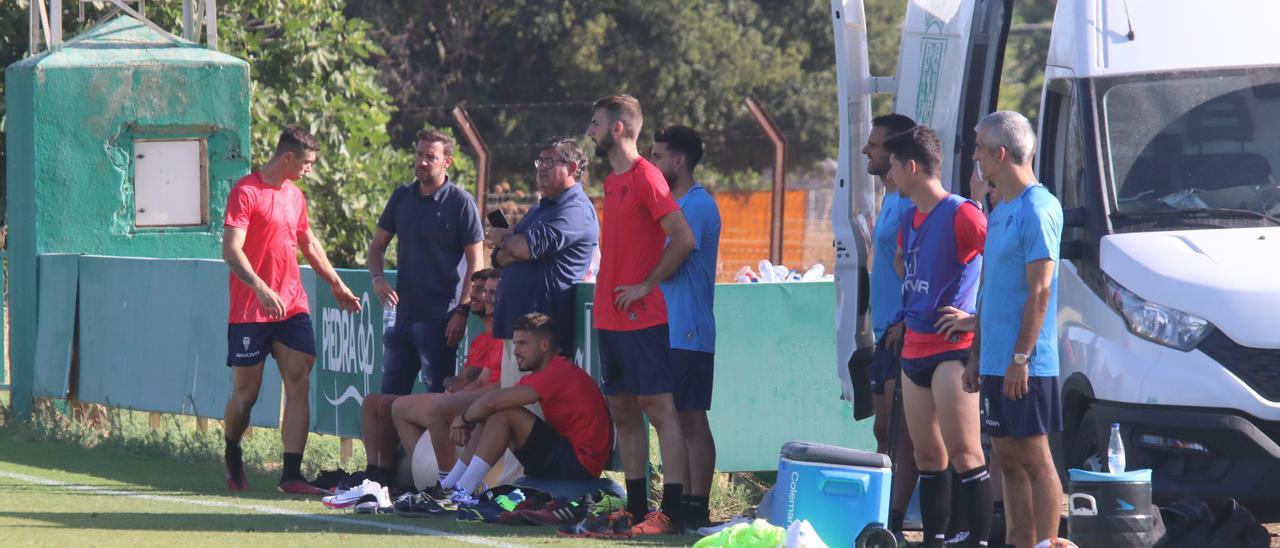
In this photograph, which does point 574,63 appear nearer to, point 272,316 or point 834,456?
point 272,316

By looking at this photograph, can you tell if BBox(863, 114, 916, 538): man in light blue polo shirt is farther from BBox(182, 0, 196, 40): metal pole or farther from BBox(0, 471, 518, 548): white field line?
BBox(182, 0, 196, 40): metal pole

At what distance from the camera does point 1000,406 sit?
6449mm

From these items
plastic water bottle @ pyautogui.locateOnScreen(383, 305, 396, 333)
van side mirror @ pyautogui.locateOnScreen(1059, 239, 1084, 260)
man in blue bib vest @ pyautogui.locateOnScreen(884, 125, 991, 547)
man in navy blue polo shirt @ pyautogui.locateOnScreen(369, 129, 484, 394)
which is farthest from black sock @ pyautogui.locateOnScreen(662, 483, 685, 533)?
plastic water bottle @ pyautogui.locateOnScreen(383, 305, 396, 333)

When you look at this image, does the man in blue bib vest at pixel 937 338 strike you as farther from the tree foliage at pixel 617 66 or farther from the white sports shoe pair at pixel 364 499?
the tree foliage at pixel 617 66

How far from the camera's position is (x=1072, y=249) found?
24.6ft

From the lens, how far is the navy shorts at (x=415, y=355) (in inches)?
376

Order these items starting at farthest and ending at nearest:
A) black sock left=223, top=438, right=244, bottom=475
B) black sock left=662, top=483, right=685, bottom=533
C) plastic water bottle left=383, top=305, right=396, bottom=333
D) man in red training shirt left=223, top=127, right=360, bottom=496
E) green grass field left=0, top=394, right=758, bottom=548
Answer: plastic water bottle left=383, top=305, right=396, bottom=333
black sock left=223, top=438, right=244, bottom=475
man in red training shirt left=223, top=127, right=360, bottom=496
black sock left=662, top=483, right=685, bottom=533
green grass field left=0, top=394, right=758, bottom=548

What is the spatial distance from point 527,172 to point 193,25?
18.3 meters

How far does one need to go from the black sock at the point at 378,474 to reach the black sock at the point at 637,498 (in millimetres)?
1684

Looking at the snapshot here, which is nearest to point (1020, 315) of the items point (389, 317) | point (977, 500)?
point (977, 500)

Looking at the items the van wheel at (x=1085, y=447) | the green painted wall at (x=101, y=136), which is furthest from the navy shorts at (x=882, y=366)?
the green painted wall at (x=101, y=136)

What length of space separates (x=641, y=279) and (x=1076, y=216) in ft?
6.13

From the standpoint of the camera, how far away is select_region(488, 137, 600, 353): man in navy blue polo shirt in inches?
346

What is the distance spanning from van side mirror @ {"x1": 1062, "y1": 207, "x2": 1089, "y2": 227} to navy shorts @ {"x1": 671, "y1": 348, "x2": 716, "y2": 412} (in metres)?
1.66
